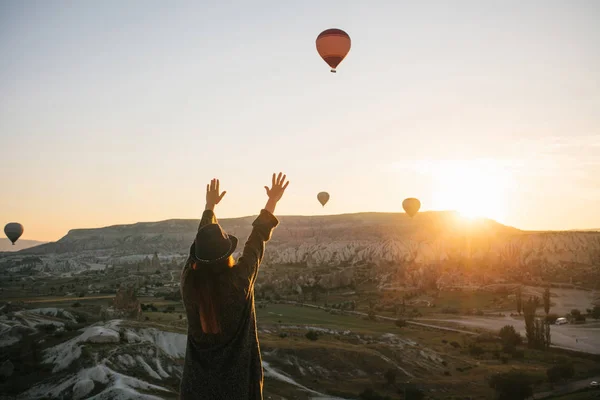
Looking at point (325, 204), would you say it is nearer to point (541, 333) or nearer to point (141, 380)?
point (541, 333)

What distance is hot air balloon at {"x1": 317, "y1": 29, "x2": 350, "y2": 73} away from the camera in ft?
89.7

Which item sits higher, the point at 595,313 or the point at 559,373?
the point at 595,313

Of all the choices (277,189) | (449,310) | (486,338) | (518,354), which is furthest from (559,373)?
(277,189)

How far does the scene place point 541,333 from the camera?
154ft

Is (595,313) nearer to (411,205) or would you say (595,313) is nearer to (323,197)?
(411,205)

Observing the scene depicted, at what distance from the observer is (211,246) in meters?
2.92

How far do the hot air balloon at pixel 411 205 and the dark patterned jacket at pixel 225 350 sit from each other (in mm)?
57012

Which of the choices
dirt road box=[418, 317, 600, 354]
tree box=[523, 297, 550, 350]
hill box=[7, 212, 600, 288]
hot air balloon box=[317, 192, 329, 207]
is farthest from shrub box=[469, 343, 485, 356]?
hill box=[7, 212, 600, 288]

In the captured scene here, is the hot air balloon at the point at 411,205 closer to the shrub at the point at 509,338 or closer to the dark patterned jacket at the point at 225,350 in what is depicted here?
the shrub at the point at 509,338

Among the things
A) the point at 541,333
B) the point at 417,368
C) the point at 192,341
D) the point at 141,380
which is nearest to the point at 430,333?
the point at 541,333

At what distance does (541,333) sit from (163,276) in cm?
6873

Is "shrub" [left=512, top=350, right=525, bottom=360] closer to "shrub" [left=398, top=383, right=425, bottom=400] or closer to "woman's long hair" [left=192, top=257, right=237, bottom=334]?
"shrub" [left=398, top=383, right=425, bottom=400]

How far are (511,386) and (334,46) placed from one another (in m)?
20.6

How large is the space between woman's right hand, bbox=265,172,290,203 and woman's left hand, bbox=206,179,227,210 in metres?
0.34
